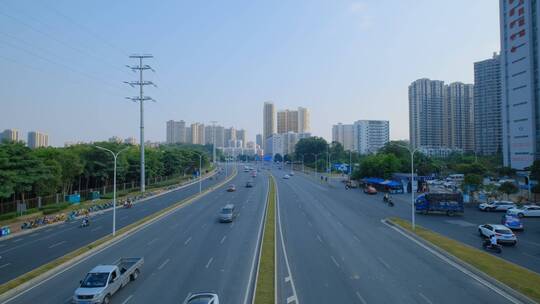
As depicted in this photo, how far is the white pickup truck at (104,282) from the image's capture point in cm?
1598

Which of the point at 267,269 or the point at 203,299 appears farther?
the point at 267,269

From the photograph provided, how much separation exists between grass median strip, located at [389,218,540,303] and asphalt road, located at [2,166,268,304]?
1290 centimetres

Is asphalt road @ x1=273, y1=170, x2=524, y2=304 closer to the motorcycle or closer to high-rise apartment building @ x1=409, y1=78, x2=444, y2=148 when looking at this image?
the motorcycle

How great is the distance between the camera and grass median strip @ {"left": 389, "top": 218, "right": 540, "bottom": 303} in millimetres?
17391

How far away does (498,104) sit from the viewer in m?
147

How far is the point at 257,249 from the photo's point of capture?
2609 centimetres

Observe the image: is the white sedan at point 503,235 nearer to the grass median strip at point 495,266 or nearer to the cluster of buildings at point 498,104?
the grass median strip at point 495,266

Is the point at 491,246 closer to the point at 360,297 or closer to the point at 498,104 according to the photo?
the point at 360,297

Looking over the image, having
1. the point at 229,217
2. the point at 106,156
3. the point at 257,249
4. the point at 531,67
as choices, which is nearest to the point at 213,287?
the point at 257,249

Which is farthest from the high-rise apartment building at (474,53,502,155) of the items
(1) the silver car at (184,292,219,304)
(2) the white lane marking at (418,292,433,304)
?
(1) the silver car at (184,292,219,304)

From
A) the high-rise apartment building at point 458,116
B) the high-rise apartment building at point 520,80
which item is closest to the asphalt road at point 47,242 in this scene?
the high-rise apartment building at point 520,80

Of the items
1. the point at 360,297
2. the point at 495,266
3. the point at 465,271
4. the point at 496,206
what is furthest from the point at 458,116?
the point at 360,297

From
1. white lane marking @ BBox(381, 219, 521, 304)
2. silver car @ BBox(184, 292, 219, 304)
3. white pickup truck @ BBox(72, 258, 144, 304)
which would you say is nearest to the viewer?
silver car @ BBox(184, 292, 219, 304)

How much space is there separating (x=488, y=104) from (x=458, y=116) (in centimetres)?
3391
